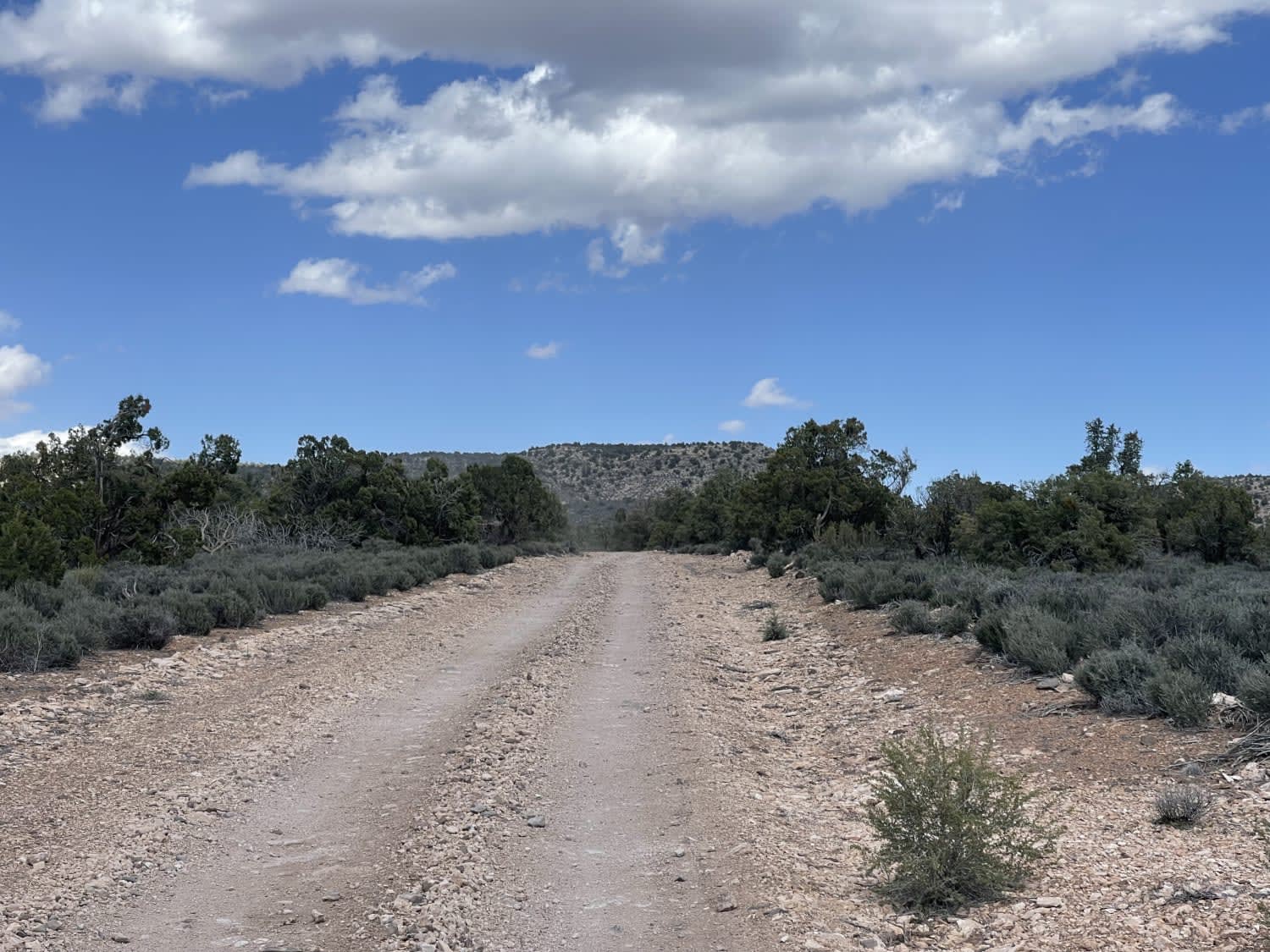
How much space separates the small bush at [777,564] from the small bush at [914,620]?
54.1 ft

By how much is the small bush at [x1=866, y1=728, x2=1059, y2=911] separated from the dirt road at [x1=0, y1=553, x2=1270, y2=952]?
17 centimetres

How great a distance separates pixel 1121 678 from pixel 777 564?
25.2m

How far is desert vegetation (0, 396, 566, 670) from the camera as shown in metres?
16.2

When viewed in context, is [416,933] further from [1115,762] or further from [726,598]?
[726,598]

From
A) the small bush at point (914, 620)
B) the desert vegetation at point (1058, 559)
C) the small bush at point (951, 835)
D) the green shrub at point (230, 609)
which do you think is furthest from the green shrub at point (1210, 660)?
the green shrub at point (230, 609)

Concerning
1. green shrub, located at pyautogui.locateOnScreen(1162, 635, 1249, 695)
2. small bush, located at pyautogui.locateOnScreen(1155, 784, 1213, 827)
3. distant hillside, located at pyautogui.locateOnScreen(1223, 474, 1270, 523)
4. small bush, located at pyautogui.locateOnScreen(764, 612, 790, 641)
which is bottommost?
small bush, located at pyautogui.locateOnScreen(764, 612, 790, 641)

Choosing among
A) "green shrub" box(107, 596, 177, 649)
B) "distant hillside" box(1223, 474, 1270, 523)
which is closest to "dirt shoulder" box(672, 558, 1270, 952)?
"green shrub" box(107, 596, 177, 649)

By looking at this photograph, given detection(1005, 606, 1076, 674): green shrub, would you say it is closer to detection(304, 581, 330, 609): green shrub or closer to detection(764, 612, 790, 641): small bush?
detection(764, 612, 790, 641): small bush

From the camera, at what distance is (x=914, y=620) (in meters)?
16.5

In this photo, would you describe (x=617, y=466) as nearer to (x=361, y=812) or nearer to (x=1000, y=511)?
(x=1000, y=511)

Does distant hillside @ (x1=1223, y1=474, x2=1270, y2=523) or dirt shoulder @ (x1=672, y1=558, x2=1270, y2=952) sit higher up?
distant hillside @ (x1=1223, y1=474, x2=1270, y2=523)

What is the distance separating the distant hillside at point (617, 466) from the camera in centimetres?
11169

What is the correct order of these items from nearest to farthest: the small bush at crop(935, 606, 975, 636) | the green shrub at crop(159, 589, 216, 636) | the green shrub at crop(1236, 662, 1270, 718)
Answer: the green shrub at crop(1236, 662, 1270, 718) < the small bush at crop(935, 606, 975, 636) < the green shrub at crop(159, 589, 216, 636)

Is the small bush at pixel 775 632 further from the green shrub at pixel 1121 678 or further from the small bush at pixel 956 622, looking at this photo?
the green shrub at pixel 1121 678
